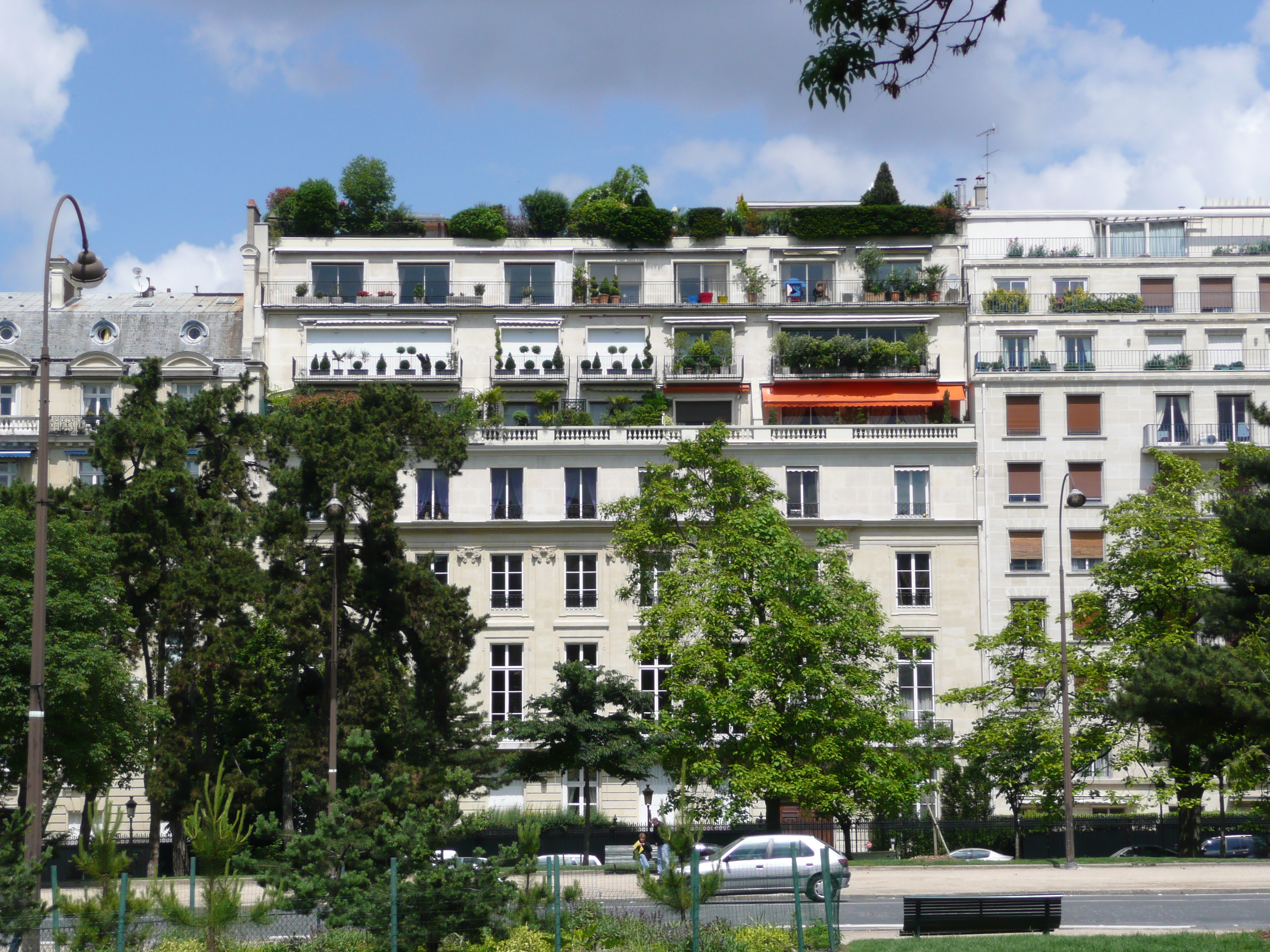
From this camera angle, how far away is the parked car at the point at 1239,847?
47.9m

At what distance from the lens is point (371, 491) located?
44.8 metres

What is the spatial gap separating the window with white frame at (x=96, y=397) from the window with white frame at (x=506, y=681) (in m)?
20.9

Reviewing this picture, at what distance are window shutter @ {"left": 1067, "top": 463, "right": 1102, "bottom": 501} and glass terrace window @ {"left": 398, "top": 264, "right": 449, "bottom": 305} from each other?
96.4ft

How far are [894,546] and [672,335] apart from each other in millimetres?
14958

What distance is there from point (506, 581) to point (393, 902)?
39044 millimetres

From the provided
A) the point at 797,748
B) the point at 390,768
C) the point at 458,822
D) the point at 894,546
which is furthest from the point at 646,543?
the point at 458,822

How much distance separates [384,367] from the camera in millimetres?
66438

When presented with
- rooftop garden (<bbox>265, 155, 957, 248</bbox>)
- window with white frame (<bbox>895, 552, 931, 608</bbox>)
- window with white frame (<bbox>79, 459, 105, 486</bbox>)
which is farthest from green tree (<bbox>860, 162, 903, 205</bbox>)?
window with white frame (<bbox>79, 459, 105, 486</bbox>)

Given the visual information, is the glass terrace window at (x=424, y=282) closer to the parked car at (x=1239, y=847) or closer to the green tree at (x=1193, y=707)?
the green tree at (x=1193, y=707)

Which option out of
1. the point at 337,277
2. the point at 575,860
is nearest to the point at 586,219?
the point at 337,277

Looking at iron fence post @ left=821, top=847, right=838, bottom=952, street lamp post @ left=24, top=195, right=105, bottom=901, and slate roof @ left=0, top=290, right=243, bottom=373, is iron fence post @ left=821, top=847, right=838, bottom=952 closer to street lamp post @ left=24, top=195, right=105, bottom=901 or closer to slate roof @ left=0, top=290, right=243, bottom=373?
street lamp post @ left=24, top=195, right=105, bottom=901

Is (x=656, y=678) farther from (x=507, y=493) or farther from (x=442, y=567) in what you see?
(x=507, y=493)

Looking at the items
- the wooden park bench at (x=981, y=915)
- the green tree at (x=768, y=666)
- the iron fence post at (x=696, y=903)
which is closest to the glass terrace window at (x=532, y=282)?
the green tree at (x=768, y=666)

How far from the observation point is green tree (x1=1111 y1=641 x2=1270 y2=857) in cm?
4262
